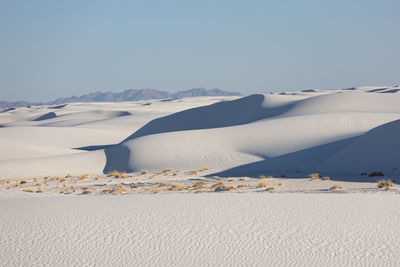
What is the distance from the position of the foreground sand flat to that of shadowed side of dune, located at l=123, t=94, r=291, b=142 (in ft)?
111

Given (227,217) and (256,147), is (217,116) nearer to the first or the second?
(256,147)

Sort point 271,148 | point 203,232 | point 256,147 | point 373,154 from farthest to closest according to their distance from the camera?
point 256,147 → point 271,148 → point 373,154 → point 203,232

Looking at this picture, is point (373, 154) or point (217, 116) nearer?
point (373, 154)

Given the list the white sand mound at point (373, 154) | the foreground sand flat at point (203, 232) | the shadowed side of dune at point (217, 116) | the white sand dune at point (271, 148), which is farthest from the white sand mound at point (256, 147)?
the shadowed side of dune at point (217, 116)

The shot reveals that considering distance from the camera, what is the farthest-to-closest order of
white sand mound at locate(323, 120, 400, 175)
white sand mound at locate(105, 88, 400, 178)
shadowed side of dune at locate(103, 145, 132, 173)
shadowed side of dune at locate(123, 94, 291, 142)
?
shadowed side of dune at locate(123, 94, 291, 142)
shadowed side of dune at locate(103, 145, 132, 173)
white sand mound at locate(105, 88, 400, 178)
white sand mound at locate(323, 120, 400, 175)

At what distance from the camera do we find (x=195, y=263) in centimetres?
581

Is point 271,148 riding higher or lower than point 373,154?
higher

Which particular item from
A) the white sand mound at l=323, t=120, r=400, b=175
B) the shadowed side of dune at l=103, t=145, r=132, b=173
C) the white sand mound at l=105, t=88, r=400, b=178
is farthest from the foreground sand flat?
the shadowed side of dune at l=103, t=145, r=132, b=173

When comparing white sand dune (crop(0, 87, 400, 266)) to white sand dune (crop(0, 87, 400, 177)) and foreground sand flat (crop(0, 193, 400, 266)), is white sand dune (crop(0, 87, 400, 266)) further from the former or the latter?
white sand dune (crop(0, 87, 400, 177))

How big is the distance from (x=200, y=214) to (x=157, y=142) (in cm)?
1940

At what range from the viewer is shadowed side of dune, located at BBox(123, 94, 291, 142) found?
1730 inches

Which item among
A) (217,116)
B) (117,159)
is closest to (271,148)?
(117,159)

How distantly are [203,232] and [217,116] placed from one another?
39907mm

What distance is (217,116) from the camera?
46.8 m
